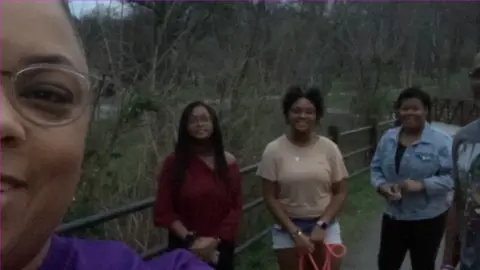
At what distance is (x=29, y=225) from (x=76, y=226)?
1.91 meters

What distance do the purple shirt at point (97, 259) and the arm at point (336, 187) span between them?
2.54 metres

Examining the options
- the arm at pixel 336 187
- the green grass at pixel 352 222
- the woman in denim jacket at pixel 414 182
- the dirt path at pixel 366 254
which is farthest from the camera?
the dirt path at pixel 366 254

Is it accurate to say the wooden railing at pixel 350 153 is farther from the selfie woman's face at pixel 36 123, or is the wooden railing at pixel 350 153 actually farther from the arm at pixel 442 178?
the selfie woman's face at pixel 36 123

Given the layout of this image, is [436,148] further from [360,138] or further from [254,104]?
[360,138]

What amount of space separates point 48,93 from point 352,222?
6954mm

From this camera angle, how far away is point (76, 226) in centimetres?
280

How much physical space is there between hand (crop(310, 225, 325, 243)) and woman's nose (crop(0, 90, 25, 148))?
285cm

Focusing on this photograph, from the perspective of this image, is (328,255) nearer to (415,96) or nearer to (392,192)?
(392,192)

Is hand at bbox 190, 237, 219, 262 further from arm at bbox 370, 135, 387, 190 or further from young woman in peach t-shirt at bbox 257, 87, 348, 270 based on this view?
arm at bbox 370, 135, 387, 190

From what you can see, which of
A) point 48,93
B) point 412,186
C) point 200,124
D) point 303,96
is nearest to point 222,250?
point 200,124

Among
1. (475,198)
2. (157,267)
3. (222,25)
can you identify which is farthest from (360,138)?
(157,267)

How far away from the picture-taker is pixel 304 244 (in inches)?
141

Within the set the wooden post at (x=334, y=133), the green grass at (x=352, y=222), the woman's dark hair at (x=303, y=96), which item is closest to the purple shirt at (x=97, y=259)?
the woman's dark hair at (x=303, y=96)

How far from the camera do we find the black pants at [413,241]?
3.87 metres
